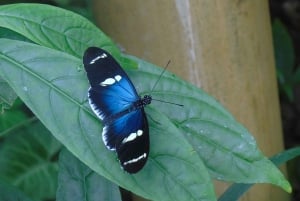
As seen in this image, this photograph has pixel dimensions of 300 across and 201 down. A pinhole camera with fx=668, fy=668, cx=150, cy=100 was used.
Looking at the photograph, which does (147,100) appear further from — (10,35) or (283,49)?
(283,49)

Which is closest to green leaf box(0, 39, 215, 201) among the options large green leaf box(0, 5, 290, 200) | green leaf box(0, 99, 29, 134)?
large green leaf box(0, 5, 290, 200)

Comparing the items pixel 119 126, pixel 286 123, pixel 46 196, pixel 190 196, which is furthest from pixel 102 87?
pixel 286 123

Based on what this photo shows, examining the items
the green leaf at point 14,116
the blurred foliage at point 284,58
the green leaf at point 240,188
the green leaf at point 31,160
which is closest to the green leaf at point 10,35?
the green leaf at point 240,188

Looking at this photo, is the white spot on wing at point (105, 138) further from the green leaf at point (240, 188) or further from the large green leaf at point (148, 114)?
the green leaf at point (240, 188)

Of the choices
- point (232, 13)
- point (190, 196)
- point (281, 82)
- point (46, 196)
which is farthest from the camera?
point (281, 82)

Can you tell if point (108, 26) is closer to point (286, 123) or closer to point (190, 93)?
point (190, 93)

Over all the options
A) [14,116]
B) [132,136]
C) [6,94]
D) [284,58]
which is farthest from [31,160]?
[132,136]

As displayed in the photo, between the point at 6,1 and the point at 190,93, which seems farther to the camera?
the point at 6,1
